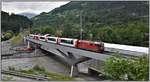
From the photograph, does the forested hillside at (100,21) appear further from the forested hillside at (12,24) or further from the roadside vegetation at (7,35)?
the roadside vegetation at (7,35)

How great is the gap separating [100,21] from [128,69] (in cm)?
44

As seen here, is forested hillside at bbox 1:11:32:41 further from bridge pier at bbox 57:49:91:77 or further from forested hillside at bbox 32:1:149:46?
bridge pier at bbox 57:49:91:77

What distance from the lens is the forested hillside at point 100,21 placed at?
199cm

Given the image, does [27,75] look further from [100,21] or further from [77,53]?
[77,53]

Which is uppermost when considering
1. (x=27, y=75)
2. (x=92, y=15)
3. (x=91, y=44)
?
(x=92, y=15)

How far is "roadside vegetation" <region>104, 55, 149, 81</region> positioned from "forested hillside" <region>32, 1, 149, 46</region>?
0.18 meters

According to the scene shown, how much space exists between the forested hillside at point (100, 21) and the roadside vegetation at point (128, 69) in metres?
0.18

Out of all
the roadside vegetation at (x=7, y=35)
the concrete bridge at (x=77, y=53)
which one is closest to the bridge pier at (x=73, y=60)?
the concrete bridge at (x=77, y=53)

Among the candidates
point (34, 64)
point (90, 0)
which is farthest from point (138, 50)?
point (34, 64)

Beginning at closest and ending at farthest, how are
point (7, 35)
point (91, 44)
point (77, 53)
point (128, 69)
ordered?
point (7, 35) → point (128, 69) → point (91, 44) → point (77, 53)

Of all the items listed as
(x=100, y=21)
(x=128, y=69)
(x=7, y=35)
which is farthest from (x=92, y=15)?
(x=7, y=35)

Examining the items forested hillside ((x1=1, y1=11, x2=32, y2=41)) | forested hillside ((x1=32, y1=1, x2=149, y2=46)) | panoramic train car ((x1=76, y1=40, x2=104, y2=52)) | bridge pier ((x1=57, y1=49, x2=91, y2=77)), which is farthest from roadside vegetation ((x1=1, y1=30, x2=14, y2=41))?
bridge pier ((x1=57, y1=49, x2=91, y2=77))

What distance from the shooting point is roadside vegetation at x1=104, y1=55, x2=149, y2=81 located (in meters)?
2.04

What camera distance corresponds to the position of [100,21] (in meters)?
2.12
